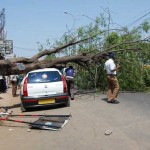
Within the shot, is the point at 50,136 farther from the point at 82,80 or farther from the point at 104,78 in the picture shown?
the point at 82,80

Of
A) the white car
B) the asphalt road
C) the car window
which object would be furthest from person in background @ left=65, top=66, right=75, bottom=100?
the asphalt road

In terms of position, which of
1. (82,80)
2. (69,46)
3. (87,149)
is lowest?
(87,149)

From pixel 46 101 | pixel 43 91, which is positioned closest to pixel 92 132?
pixel 46 101

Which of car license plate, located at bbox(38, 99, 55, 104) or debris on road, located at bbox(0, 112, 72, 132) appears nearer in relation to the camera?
debris on road, located at bbox(0, 112, 72, 132)

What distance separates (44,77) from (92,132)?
5.54 m

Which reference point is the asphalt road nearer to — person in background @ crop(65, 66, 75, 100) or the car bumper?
the car bumper

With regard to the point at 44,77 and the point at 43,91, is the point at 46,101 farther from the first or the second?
the point at 44,77

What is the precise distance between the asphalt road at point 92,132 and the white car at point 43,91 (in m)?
0.94

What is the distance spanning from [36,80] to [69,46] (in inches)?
218

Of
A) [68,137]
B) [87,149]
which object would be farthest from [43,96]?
[87,149]

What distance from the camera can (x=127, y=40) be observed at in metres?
18.0

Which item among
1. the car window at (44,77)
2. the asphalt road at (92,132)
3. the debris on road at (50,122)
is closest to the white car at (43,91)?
the car window at (44,77)

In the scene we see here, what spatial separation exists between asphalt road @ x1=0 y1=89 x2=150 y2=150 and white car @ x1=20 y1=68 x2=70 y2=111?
0.94 m

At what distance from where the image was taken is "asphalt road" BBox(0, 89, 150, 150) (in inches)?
293
